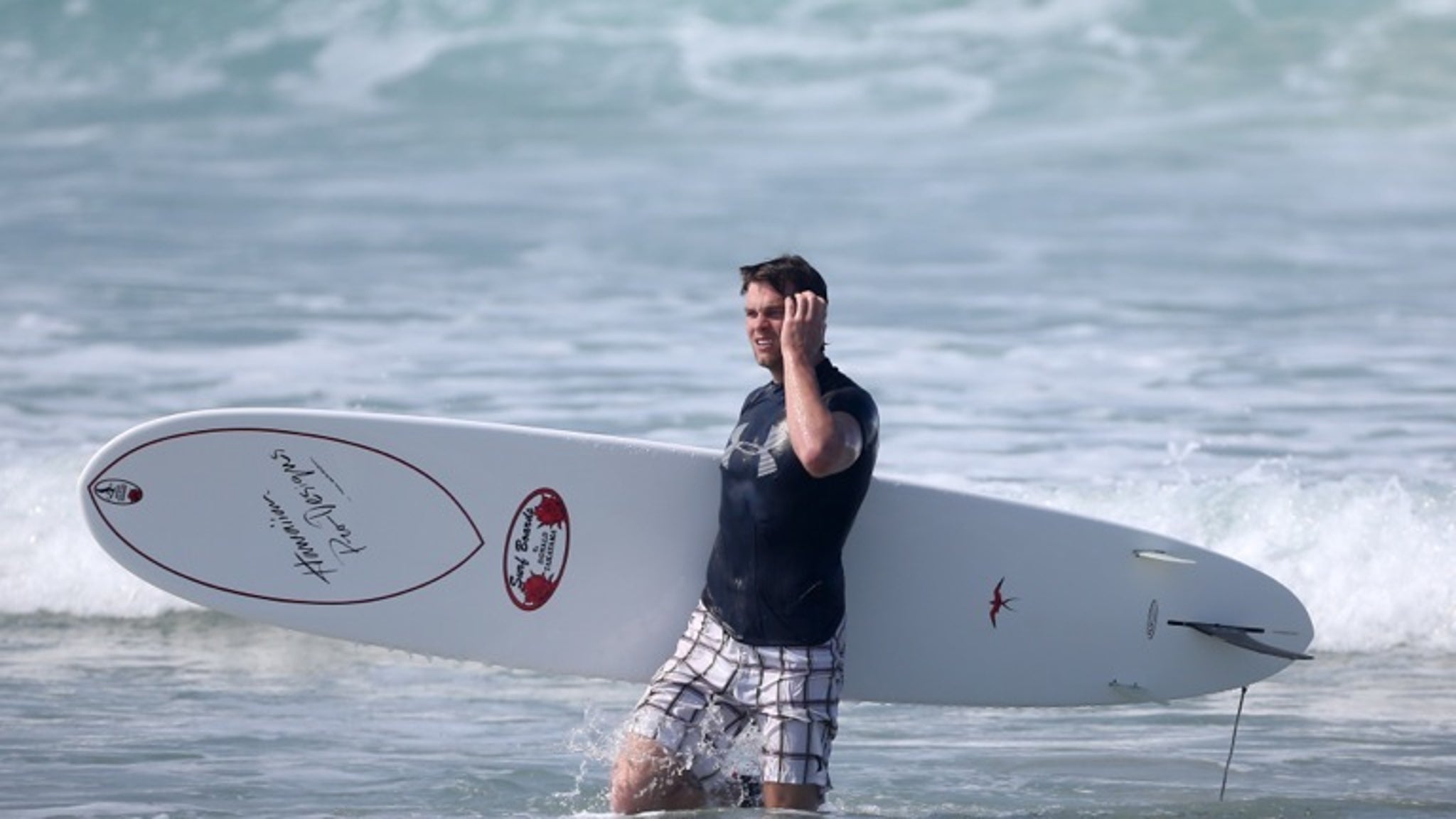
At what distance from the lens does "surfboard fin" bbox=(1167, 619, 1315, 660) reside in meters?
5.00

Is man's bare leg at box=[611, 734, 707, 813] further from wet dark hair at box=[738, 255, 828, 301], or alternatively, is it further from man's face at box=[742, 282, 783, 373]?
wet dark hair at box=[738, 255, 828, 301]

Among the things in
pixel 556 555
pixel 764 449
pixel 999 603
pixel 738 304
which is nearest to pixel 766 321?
pixel 764 449

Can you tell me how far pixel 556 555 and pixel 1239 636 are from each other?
153 centimetres

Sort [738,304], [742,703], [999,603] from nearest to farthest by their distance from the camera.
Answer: [742,703] → [999,603] → [738,304]

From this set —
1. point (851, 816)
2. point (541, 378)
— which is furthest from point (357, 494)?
point (541, 378)

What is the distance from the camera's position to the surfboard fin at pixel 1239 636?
500cm

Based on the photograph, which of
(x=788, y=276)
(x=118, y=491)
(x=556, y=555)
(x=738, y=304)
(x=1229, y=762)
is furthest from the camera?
(x=738, y=304)

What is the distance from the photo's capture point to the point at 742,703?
13.9 ft

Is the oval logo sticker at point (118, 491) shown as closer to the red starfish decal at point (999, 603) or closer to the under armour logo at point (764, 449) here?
the under armour logo at point (764, 449)

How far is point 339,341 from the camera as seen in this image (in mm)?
12781

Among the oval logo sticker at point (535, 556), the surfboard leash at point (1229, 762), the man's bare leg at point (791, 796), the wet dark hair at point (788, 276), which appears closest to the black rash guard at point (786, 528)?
the wet dark hair at point (788, 276)

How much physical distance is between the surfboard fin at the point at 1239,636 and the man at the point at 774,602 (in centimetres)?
115

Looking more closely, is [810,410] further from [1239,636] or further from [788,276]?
[1239,636]

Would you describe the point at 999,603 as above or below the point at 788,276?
below
